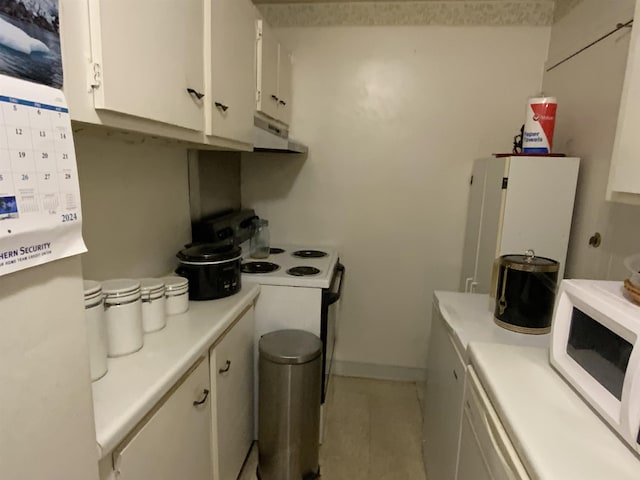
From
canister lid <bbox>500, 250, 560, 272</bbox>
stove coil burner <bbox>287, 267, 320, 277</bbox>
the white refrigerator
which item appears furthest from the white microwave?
stove coil burner <bbox>287, 267, 320, 277</bbox>

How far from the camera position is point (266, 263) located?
219 cm

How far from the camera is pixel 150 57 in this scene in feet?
3.25

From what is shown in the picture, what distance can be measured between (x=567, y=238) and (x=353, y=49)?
1.65m

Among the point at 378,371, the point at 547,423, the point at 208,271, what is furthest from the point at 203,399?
the point at 378,371

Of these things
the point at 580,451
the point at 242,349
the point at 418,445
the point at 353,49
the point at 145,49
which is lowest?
the point at 418,445

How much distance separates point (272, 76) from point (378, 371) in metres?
2.06

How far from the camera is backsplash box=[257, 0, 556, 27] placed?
2.27 m

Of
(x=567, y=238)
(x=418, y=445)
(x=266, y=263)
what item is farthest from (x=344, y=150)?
(x=418, y=445)

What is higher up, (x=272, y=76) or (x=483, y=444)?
(x=272, y=76)

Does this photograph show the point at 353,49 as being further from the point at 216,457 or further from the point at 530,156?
the point at 216,457

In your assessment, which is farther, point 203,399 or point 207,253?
point 207,253

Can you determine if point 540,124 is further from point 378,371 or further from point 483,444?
point 378,371

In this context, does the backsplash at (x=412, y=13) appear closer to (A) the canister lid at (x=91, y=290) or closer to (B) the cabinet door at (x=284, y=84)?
(B) the cabinet door at (x=284, y=84)

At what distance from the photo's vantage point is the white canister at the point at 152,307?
129 cm
